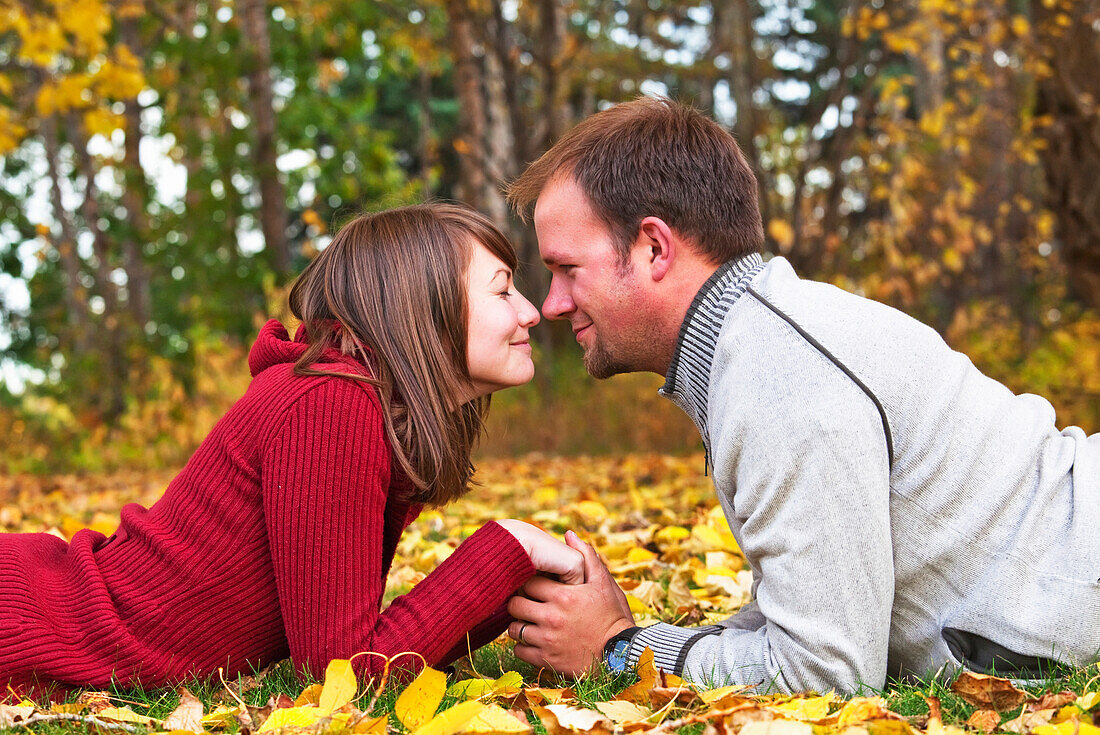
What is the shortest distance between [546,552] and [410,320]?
54cm

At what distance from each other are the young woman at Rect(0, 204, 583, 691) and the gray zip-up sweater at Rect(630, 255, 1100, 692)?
47 centimetres

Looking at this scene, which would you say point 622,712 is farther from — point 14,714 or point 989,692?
point 14,714

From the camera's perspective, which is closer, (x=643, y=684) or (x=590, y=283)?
(x=643, y=684)

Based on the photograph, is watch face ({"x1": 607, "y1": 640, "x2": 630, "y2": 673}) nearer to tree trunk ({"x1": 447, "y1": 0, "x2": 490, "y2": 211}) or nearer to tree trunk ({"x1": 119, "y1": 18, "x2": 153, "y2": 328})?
tree trunk ({"x1": 447, "y1": 0, "x2": 490, "y2": 211})

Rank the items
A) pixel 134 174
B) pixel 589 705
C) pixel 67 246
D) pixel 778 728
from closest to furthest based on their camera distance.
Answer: pixel 778 728 < pixel 589 705 < pixel 134 174 < pixel 67 246

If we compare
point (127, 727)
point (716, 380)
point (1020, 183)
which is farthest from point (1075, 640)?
point (1020, 183)

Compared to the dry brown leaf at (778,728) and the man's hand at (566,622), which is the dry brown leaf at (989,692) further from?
the man's hand at (566,622)

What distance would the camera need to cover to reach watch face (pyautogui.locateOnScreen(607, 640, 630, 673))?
6.91ft

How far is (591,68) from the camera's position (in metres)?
13.6

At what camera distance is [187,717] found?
71.1 inches

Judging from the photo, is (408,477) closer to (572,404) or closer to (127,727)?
(127,727)

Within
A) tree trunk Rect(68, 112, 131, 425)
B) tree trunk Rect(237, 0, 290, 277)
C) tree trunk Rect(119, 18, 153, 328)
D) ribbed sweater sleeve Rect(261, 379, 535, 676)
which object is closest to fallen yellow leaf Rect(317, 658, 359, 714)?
ribbed sweater sleeve Rect(261, 379, 535, 676)

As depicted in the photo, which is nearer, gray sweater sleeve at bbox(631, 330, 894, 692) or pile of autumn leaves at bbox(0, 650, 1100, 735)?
pile of autumn leaves at bbox(0, 650, 1100, 735)

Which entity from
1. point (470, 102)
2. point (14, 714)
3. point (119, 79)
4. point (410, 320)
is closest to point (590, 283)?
point (410, 320)
